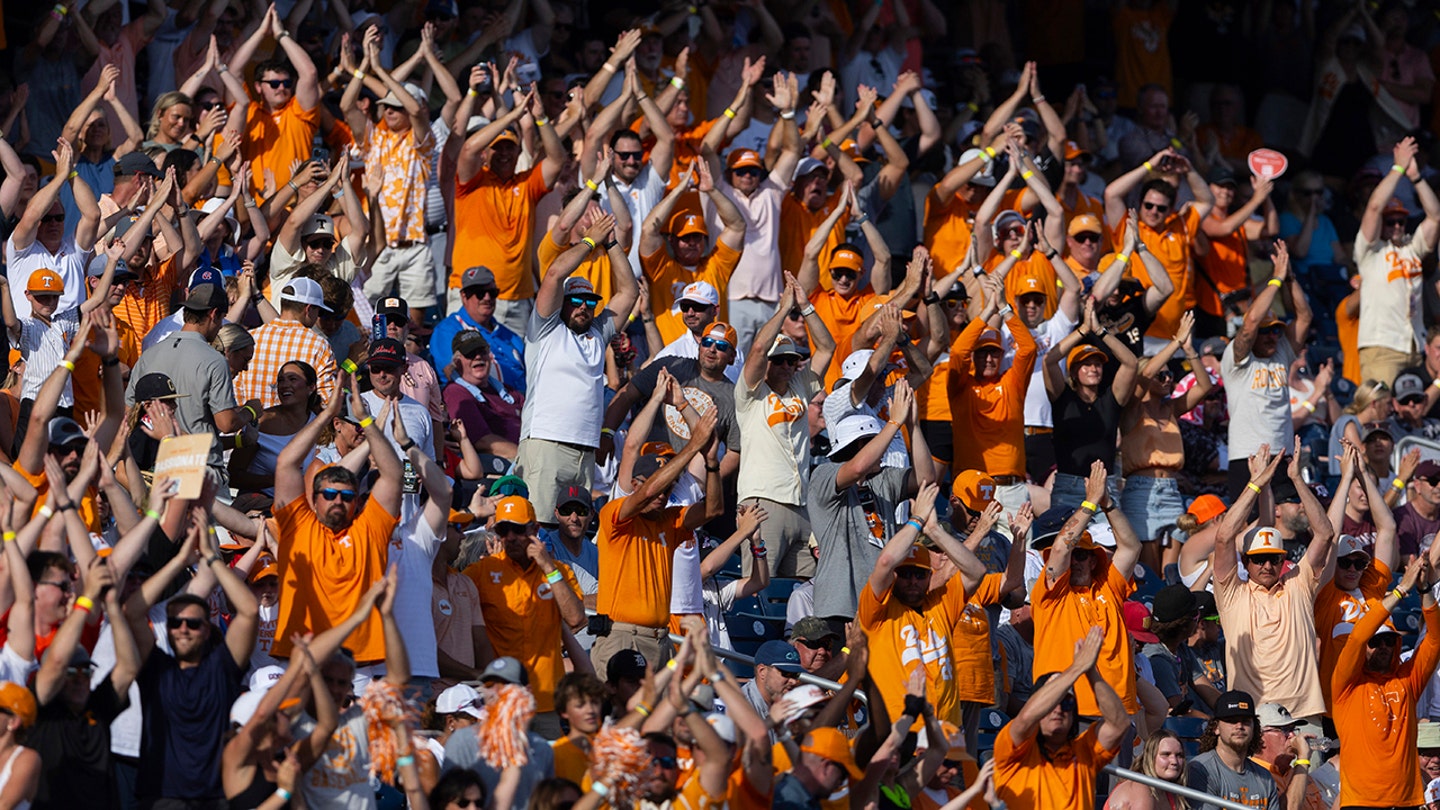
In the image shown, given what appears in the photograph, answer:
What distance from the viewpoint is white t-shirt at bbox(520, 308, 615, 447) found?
13531 millimetres

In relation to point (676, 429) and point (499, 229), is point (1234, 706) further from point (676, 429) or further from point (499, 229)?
point (499, 229)

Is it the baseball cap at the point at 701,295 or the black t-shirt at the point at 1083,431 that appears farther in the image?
the black t-shirt at the point at 1083,431

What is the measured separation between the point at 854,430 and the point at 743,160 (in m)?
3.96

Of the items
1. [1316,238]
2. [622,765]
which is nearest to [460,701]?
[622,765]

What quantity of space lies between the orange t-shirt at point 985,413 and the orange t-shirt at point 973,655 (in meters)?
2.58

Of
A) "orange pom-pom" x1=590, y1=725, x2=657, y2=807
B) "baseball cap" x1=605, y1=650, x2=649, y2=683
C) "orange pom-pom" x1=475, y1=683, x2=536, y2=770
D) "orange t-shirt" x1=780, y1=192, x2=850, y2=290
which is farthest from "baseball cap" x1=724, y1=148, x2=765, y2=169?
"orange pom-pom" x1=590, y1=725, x2=657, y2=807

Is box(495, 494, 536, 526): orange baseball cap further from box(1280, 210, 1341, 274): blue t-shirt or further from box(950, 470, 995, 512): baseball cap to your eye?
box(1280, 210, 1341, 274): blue t-shirt

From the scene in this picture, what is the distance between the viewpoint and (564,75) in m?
18.6

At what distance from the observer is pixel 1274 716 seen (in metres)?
13.1

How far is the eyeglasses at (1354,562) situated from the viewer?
13.7 meters

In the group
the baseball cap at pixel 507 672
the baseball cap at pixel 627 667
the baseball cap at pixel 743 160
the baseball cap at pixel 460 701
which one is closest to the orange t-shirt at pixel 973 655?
the baseball cap at pixel 627 667

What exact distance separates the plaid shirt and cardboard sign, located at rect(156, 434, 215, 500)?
309 cm

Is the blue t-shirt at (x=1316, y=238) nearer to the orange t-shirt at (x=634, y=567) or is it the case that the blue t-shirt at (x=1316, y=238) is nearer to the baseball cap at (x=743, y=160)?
the baseball cap at (x=743, y=160)

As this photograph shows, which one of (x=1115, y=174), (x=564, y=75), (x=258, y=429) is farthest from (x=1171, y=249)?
(x=258, y=429)
